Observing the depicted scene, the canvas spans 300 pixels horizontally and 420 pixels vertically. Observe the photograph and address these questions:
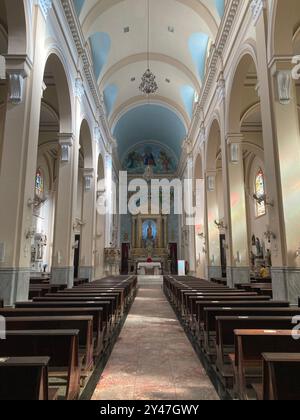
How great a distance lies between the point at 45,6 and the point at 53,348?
288 inches

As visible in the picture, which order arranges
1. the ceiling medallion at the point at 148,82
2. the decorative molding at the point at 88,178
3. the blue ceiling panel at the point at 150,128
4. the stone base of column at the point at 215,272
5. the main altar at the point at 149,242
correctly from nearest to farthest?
the ceiling medallion at the point at 148,82, the stone base of column at the point at 215,272, the decorative molding at the point at 88,178, the blue ceiling panel at the point at 150,128, the main altar at the point at 149,242

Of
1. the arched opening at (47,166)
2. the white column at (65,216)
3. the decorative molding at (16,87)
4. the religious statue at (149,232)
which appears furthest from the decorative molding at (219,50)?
the religious statue at (149,232)

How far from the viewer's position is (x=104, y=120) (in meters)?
15.6

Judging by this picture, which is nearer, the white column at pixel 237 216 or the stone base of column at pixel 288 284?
the stone base of column at pixel 288 284

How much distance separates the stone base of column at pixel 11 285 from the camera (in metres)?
5.22

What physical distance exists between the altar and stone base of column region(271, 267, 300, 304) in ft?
53.2

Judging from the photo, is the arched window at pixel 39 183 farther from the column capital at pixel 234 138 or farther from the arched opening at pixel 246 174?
the column capital at pixel 234 138

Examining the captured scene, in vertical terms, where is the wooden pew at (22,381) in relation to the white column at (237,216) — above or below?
below

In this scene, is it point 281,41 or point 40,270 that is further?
point 40,270

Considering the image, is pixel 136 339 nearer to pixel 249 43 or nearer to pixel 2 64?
pixel 2 64

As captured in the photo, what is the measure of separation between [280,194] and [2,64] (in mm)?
5663

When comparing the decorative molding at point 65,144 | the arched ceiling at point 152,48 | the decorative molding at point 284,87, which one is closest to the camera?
the decorative molding at point 284,87

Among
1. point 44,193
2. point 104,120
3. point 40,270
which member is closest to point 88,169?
point 104,120

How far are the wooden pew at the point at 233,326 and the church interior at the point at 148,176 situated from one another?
22 mm
